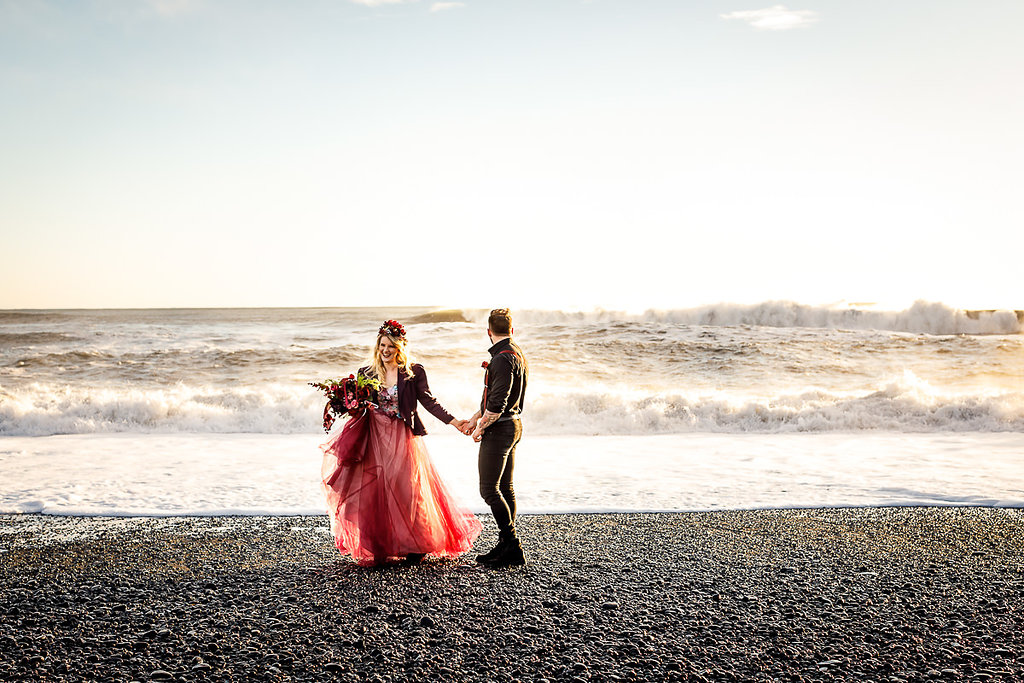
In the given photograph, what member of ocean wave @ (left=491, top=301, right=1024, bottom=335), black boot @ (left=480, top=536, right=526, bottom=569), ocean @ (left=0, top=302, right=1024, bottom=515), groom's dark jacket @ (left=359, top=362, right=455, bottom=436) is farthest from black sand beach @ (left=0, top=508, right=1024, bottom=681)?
ocean wave @ (left=491, top=301, right=1024, bottom=335)

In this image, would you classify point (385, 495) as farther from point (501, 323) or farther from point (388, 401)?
point (501, 323)

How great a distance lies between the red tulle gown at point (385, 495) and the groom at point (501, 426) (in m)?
0.39

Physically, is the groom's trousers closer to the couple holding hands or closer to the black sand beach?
the couple holding hands

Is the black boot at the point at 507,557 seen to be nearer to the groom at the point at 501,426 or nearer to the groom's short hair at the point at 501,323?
the groom at the point at 501,426

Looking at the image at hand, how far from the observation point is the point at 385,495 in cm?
514

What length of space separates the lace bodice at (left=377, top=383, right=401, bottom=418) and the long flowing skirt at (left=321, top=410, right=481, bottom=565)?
0.14ft

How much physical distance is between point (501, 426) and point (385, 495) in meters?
0.94

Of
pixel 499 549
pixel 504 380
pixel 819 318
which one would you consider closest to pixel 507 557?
pixel 499 549

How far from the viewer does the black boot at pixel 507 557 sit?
5.11 meters

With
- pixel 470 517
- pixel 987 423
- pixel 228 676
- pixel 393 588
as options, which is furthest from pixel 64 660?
pixel 987 423

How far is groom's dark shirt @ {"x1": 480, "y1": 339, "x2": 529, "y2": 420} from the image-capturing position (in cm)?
482

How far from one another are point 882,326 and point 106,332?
110 feet

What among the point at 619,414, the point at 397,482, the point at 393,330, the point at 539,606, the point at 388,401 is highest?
the point at 393,330

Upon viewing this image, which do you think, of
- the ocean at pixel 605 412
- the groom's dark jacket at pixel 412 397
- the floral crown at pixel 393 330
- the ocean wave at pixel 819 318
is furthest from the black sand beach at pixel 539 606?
the ocean wave at pixel 819 318
